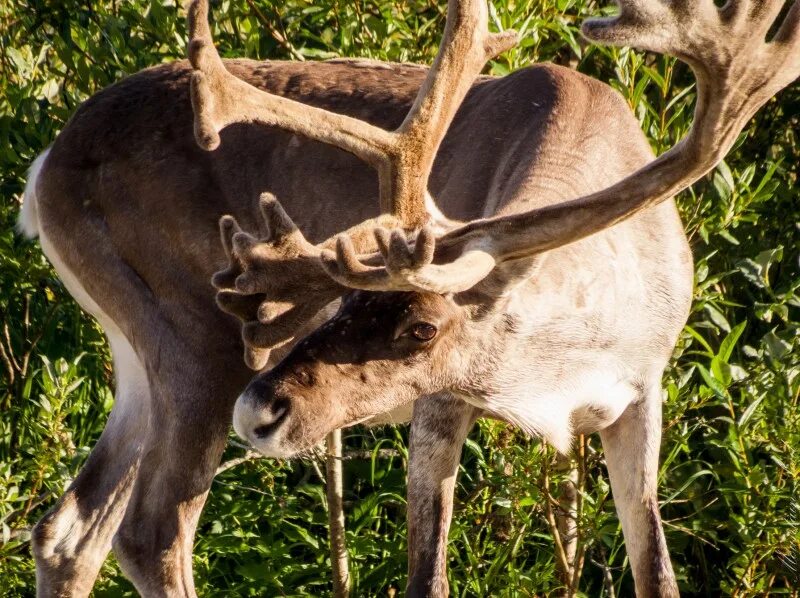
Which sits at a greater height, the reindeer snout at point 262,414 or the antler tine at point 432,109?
the antler tine at point 432,109

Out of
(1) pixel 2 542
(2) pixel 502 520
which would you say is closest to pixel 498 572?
(2) pixel 502 520

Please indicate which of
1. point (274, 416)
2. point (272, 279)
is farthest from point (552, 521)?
point (272, 279)

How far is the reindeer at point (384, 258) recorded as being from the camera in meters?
3.83

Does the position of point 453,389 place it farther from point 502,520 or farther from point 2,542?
point 2,542

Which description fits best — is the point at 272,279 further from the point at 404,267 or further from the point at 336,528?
the point at 336,528

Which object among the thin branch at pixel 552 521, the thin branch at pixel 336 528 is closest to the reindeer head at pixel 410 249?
the thin branch at pixel 552 521

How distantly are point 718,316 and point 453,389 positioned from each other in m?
1.50

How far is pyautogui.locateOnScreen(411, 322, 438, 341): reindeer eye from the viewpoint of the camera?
13.1 ft

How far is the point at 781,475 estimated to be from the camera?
17.3 ft

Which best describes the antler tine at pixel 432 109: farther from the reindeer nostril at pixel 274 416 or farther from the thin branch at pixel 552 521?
the thin branch at pixel 552 521

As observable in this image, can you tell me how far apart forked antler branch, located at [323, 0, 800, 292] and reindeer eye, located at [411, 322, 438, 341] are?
6.6 inches

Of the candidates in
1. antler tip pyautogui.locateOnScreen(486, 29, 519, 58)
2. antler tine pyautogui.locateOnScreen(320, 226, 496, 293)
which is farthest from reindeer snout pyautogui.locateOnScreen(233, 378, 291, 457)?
antler tip pyautogui.locateOnScreen(486, 29, 519, 58)

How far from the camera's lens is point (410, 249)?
12.1 feet

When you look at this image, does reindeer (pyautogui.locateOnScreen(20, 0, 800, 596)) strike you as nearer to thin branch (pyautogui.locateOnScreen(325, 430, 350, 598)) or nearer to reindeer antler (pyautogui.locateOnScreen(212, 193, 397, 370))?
reindeer antler (pyautogui.locateOnScreen(212, 193, 397, 370))
